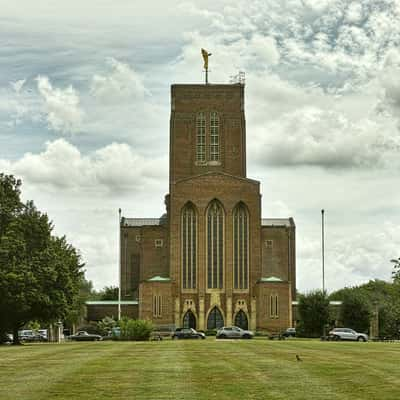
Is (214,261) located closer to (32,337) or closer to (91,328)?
(91,328)

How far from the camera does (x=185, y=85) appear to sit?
111 meters

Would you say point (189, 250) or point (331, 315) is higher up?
point (189, 250)

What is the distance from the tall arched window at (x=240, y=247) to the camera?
326 feet

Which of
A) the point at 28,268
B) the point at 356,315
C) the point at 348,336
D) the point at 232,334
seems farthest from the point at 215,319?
the point at 28,268

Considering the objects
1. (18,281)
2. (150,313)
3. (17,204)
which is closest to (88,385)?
(18,281)

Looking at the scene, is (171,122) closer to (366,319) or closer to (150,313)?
(150,313)

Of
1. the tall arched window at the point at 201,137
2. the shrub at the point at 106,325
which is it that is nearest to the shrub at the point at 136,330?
the shrub at the point at 106,325

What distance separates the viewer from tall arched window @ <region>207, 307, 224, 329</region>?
98.6 meters

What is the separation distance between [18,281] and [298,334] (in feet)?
106

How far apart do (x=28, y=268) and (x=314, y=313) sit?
30.6 meters

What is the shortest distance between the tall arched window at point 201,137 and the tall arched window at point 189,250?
11.0 metres

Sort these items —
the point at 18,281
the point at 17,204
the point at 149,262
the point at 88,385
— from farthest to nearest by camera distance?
the point at 149,262 → the point at 17,204 → the point at 18,281 → the point at 88,385

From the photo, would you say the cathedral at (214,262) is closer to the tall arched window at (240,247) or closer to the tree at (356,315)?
the tall arched window at (240,247)

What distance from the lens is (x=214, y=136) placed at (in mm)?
109750
